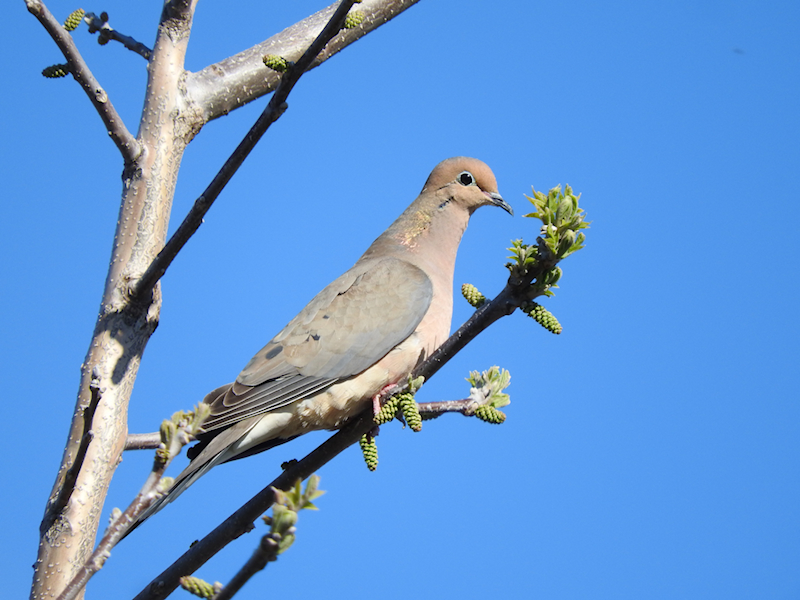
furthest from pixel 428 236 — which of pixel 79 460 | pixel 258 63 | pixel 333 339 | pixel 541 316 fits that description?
pixel 79 460

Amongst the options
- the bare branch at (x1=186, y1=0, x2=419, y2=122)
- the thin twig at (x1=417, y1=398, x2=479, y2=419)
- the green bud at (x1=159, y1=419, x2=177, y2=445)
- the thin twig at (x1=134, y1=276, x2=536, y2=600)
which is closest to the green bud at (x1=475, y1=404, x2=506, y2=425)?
the thin twig at (x1=417, y1=398, x2=479, y2=419)

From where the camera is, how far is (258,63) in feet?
13.6

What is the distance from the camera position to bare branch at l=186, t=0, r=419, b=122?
387 cm

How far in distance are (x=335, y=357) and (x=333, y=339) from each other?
127mm

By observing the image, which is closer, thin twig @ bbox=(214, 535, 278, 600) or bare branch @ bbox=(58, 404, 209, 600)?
thin twig @ bbox=(214, 535, 278, 600)

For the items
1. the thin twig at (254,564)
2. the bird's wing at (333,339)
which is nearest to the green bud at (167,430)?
the thin twig at (254,564)

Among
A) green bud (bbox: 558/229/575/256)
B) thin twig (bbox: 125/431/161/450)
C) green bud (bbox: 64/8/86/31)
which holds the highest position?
green bud (bbox: 64/8/86/31)

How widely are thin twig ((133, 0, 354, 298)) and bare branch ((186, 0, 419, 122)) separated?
3.93 feet

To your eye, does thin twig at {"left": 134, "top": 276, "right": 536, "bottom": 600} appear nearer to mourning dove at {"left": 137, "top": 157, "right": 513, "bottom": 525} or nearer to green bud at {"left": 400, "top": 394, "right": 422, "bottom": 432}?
green bud at {"left": 400, "top": 394, "right": 422, "bottom": 432}

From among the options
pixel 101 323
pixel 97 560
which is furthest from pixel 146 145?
pixel 97 560

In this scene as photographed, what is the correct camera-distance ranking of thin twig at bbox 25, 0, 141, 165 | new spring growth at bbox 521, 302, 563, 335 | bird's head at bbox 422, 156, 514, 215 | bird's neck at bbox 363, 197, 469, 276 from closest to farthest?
new spring growth at bbox 521, 302, 563, 335
thin twig at bbox 25, 0, 141, 165
bird's neck at bbox 363, 197, 469, 276
bird's head at bbox 422, 156, 514, 215

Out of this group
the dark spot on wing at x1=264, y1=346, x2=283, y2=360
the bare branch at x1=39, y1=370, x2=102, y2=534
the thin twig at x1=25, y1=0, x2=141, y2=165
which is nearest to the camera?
the bare branch at x1=39, y1=370, x2=102, y2=534

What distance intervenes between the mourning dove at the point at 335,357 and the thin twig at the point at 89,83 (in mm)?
1184

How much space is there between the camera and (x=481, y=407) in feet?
8.43
